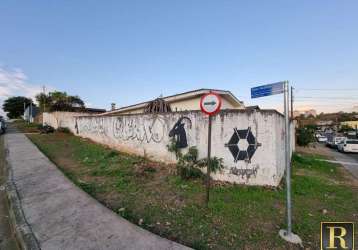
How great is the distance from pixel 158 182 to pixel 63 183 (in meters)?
2.50

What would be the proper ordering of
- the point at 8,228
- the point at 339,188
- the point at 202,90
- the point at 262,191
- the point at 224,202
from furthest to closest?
the point at 202,90 < the point at 339,188 < the point at 262,191 < the point at 224,202 < the point at 8,228

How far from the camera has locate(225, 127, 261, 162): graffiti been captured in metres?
5.44

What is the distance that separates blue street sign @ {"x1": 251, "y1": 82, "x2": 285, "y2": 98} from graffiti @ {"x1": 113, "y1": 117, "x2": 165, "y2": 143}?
15.9 feet

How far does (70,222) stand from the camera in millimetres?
3400

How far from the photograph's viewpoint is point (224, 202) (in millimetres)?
4379

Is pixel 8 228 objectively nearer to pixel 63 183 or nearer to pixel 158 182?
pixel 63 183

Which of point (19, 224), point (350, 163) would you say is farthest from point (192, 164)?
point (350, 163)

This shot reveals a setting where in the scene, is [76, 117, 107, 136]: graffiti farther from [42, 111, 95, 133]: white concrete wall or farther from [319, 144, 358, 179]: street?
[319, 144, 358, 179]: street

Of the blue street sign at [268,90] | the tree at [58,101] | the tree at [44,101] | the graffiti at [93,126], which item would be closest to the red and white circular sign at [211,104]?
the blue street sign at [268,90]

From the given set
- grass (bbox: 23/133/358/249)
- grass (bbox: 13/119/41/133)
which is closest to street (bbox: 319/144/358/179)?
grass (bbox: 23/133/358/249)

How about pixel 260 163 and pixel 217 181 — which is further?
pixel 217 181

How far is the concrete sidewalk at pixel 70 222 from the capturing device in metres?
2.84

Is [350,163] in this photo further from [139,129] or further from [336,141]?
[336,141]

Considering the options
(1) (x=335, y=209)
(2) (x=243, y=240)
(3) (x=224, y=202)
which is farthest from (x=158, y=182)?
(1) (x=335, y=209)
